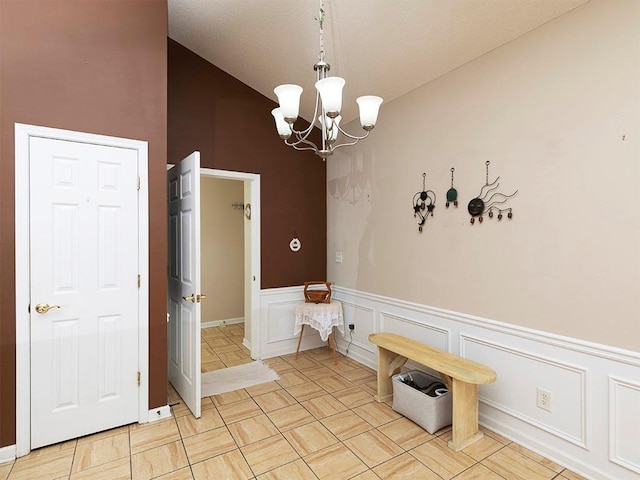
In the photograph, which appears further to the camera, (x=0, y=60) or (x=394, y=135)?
(x=394, y=135)

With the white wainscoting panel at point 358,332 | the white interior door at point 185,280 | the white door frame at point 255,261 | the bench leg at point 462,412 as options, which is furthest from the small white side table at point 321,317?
the bench leg at point 462,412

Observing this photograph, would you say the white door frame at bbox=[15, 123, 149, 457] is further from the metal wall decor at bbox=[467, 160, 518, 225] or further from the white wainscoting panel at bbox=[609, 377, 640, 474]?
the white wainscoting panel at bbox=[609, 377, 640, 474]

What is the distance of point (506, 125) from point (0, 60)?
3.28m

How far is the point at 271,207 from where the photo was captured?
3.96 metres

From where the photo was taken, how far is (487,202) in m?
2.56

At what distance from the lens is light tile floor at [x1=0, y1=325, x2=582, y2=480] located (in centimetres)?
204

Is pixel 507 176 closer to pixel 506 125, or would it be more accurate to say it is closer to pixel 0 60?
pixel 506 125

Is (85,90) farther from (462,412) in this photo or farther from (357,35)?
(462,412)

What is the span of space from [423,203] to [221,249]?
11.0ft

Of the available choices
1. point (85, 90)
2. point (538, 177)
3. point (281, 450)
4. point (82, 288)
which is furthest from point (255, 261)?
point (538, 177)

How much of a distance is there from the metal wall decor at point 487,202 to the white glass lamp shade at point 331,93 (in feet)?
4.61

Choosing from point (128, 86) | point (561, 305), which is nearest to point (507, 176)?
point (561, 305)

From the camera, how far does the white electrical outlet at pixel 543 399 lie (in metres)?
2.21

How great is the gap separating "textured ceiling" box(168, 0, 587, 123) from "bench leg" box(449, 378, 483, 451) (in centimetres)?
240
